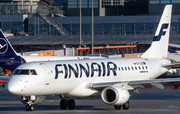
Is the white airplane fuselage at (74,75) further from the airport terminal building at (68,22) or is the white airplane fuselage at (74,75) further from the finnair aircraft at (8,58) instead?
the airport terminal building at (68,22)

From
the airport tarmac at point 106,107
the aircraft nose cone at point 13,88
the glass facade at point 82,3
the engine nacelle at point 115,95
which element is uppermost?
the glass facade at point 82,3

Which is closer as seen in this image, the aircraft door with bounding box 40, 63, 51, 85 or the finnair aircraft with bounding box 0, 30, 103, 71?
the aircraft door with bounding box 40, 63, 51, 85

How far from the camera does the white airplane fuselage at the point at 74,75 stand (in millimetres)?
26906

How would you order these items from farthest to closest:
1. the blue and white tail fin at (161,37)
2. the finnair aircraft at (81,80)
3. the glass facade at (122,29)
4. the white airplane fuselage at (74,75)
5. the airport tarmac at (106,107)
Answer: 1. the glass facade at (122,29)
2. the blue and white tail fin at (161,37)
3. the airport tarmac at (106,107)
4. the finnair aircraft at (81,80)
5. the white airplane fuselage at (74,75)

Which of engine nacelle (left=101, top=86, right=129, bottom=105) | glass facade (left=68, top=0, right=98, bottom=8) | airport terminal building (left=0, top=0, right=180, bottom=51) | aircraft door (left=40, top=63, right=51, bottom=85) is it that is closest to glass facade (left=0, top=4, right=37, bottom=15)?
airport terminal building (left=0, top=0, right=180, bottom=51)

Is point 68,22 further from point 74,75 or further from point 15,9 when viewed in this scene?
point 74,75

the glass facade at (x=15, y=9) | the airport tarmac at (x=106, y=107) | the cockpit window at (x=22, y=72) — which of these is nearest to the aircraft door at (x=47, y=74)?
the cockpit window at (x=22, y=72)

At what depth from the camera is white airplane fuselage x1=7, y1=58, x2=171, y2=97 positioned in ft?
88.3

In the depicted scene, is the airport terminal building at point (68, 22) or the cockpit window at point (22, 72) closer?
the cockpit window at point (22, 72)

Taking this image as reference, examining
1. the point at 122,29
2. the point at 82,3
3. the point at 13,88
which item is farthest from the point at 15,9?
the point at 13,88

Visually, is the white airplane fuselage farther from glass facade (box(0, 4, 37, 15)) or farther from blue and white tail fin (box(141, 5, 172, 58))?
glass facade (box(0, 4, 37, 15))

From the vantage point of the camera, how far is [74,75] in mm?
29516

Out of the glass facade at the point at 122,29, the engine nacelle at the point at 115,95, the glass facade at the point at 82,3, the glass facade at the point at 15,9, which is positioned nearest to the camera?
the engine nacelle at the point at 115,95

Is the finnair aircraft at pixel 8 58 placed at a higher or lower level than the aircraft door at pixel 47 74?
lower
